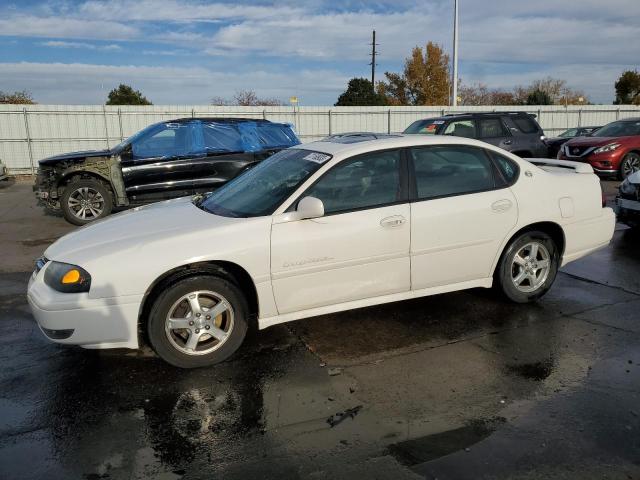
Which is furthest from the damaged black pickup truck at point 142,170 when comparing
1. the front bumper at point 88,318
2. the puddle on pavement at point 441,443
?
the puddle on pavement at point 441,443

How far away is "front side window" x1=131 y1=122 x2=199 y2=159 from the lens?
32.7 feet

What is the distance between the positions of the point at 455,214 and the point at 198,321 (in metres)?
2.21

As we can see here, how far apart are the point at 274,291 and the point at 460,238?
164 cm

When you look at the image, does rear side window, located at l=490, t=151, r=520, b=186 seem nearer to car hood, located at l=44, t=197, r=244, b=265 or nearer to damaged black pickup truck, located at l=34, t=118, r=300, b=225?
→ car hood, located at l=44, t=197, r=244, b=265

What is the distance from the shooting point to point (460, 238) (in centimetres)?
455

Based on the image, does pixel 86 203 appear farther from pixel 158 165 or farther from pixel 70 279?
pixel 70 279

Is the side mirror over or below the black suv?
below

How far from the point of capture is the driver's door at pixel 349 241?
4.00m

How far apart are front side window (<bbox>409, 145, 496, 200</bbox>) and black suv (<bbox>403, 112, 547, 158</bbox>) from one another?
7300 mm

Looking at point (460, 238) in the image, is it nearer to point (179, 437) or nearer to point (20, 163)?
point (179, 437)

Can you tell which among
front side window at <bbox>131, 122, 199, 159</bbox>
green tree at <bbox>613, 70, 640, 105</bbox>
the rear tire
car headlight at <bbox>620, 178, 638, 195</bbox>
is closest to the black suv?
car headlight at <bbox>620, 178, 638, 195</bbox>

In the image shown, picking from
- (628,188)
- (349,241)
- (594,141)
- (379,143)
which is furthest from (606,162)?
(349,241)

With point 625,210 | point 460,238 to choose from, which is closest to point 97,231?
point 460,238

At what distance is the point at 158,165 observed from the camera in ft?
32.4
